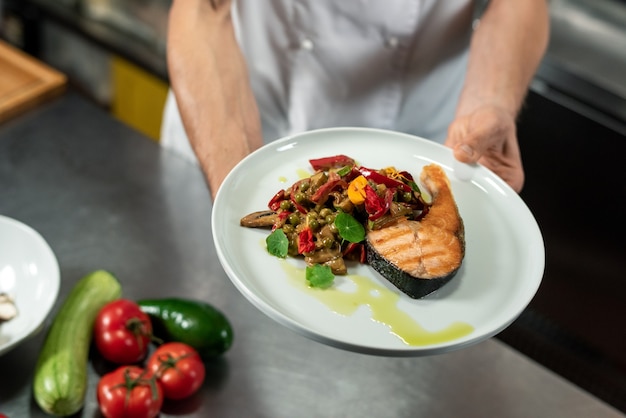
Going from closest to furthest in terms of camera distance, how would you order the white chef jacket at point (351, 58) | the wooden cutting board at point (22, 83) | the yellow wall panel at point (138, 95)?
the white chef jacket at point (351, 58), the wooden cutting board at point (22, 83), the yellow wall panel at point (138, 95)

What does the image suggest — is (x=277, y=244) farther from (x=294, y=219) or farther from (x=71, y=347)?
(x=71, y=347)

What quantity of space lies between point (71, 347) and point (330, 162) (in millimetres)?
625

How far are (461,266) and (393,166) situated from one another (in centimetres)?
24

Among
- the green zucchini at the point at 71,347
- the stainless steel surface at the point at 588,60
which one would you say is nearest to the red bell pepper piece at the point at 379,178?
the green zucchini at the point at 71,347

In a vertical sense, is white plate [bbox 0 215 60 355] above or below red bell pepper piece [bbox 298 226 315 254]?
below

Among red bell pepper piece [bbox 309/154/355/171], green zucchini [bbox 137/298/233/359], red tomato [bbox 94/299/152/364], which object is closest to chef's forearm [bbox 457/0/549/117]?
red bell pepper piece [bbox 309/154/355/171]

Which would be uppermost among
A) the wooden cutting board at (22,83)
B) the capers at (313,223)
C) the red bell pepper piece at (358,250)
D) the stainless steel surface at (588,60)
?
the capers at (313,223)

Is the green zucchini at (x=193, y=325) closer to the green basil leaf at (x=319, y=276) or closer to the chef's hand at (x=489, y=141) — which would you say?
the green basil leaf at (x=319, y=276)

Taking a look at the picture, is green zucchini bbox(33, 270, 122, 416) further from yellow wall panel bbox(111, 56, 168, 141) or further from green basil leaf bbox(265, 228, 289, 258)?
yellow wall panel bbox(111, 56, 168, 141)

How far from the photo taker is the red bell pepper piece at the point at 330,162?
4.35ft

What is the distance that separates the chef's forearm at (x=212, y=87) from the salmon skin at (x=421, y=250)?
1.16ft

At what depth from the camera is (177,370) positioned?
1.47m

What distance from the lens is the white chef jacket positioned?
6.21 ft

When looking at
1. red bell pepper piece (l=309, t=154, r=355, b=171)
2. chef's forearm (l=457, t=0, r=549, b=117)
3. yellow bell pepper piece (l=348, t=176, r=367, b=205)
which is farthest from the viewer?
chef's forearm (l=457, t=0, r=549, b=117)
